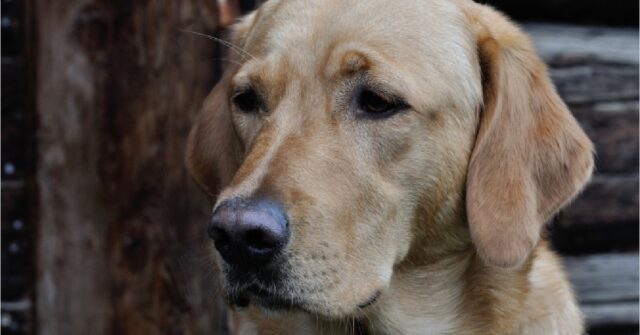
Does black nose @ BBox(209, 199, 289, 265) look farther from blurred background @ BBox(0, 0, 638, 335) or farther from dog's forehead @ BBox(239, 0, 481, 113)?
blurred background @ BBox(0, 0, 638, 335)

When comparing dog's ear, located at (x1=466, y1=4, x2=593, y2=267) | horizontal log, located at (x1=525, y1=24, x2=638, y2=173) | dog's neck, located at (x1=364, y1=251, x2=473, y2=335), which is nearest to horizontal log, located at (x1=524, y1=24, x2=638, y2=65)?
horizontal log, located at (x1=525, y1=24, x2=638, y2=173)

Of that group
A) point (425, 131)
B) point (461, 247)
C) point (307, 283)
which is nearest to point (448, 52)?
point (425, 131)

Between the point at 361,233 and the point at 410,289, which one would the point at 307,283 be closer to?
the point at 361,233

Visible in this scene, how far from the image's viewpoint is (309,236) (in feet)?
11.4

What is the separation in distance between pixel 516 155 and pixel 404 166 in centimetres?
39

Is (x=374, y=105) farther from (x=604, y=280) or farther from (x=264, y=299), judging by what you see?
(x=604, y=280)

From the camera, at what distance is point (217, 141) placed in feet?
14.7

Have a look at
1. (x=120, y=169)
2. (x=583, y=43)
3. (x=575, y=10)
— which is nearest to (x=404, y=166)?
(x=120, y=169)

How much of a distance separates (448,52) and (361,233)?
704 millimetres

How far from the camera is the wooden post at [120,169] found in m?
5.20

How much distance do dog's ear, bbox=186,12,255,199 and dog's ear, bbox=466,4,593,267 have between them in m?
0.96

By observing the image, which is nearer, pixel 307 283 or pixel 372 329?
pixel 307 283

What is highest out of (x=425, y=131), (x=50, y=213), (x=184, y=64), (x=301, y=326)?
(x=425, y=131)

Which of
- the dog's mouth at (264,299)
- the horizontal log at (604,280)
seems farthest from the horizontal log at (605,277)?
the dog's mouth at (264,299)
